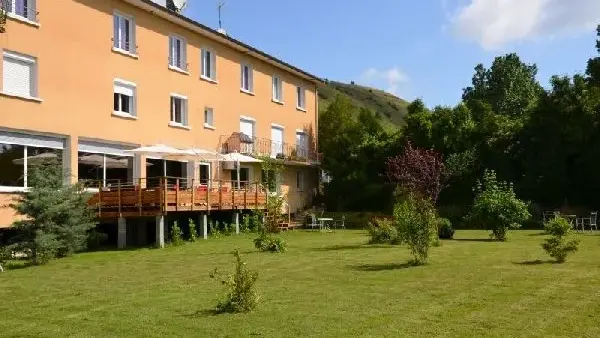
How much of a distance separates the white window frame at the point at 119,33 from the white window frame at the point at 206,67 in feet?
16.6

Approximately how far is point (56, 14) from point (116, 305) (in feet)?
52.6

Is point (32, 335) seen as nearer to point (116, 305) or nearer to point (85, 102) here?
point (116, 305)

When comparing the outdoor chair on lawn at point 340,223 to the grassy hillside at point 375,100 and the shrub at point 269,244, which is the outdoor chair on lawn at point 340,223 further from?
the grassy hillside at point 375,100

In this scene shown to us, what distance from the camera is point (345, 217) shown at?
117 ft

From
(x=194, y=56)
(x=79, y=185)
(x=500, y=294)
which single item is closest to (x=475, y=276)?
(x=500, y=294)

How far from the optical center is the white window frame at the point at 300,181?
4019 cm

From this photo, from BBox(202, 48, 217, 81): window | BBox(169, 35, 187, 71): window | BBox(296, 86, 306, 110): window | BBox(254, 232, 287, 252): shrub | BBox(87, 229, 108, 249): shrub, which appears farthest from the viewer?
BBox(296, 86, 306, 110): window

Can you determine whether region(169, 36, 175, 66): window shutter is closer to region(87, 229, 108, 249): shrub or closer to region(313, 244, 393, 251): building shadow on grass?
region(87, 229, 108, 249): shrub

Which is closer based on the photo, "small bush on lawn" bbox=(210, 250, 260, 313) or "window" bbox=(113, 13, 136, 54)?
"small bush on lawn" bbox=(210, 250, 260, 313)

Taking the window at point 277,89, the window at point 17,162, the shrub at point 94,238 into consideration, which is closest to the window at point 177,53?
the window at point 17,162

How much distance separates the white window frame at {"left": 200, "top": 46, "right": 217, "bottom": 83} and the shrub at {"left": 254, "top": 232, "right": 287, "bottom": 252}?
14193 millimetres

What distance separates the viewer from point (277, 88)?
3944 centimetres

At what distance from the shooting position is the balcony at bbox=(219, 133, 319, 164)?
33.7m

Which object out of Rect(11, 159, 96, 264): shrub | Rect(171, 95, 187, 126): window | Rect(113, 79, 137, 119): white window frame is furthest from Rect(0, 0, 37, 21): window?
Rect(171, 95, 187, 126): window
